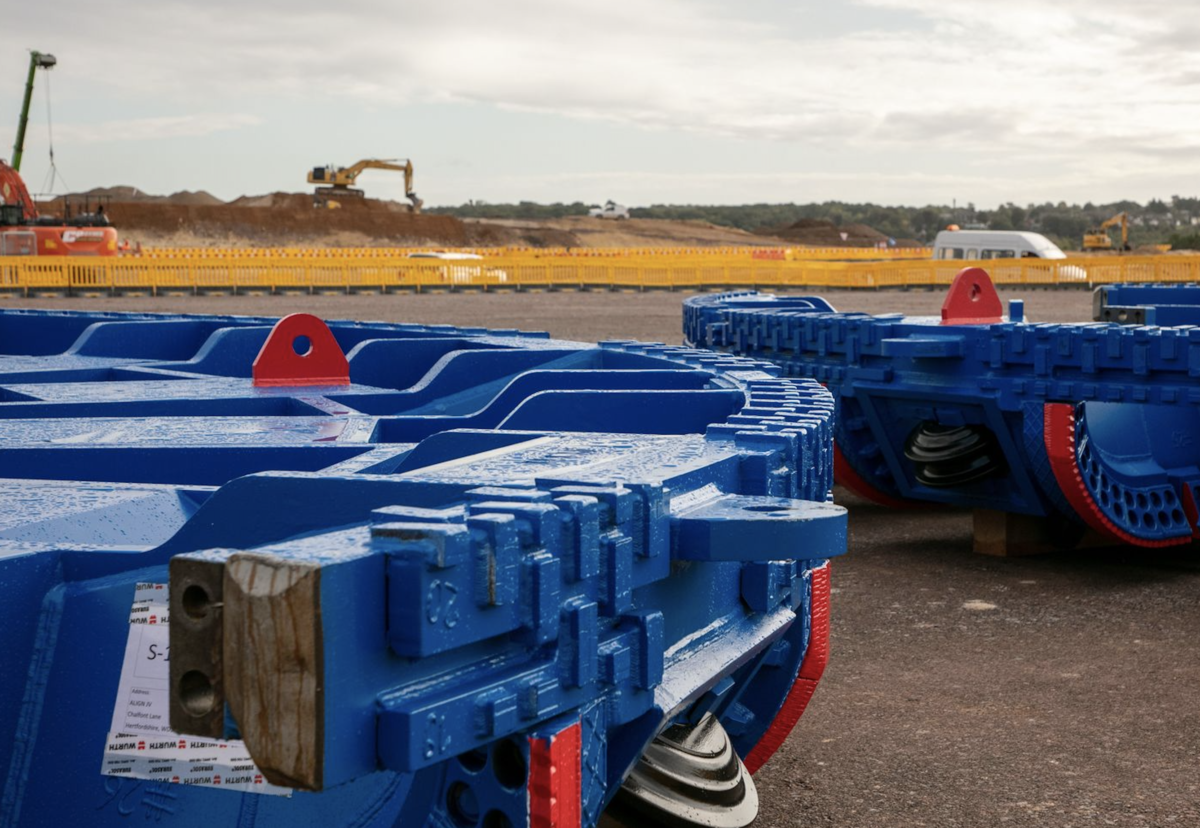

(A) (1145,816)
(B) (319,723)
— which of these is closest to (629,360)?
(A) (1145,816)

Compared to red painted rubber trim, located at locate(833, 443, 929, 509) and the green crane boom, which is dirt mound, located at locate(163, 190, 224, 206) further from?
red painted rubber trim, located at locate(833, 443, 929, 509)

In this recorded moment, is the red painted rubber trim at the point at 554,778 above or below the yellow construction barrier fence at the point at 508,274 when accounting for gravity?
above

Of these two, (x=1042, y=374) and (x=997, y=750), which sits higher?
(x=1042, y=374)

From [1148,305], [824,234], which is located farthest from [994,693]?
[824,234]

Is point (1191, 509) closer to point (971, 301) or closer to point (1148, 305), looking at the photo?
point (971, 301)

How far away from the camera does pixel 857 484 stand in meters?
8.24

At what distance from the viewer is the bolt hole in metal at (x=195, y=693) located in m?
1.96

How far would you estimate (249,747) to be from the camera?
6.26ft

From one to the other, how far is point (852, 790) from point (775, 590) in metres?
1.45

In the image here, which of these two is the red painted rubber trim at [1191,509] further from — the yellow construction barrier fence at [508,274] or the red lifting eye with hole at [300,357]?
the yellow construction barrier fence at [508,274]

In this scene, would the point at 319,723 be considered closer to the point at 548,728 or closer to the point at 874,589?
the point at 548,728

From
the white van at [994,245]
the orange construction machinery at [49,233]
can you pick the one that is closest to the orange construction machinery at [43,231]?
the orange construction machinery at [49,233]

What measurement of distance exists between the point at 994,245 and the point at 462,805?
148 ft

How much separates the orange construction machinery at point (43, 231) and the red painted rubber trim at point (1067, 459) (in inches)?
1318
